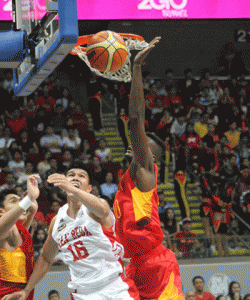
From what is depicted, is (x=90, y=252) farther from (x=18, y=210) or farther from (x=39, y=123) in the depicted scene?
(x=39, y=123)

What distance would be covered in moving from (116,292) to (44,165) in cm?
655

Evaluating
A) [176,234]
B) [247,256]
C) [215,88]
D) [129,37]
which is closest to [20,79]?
[129,37]

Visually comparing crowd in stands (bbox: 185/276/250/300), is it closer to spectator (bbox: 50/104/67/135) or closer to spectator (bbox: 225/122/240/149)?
spectator (bbox: 225/122/240/149)

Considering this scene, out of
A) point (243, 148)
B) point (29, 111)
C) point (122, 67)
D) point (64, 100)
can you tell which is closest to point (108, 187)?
point (29, 111)

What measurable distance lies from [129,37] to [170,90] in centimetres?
789

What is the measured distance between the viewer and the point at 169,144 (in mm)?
12172

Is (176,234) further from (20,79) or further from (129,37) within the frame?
(20,79)

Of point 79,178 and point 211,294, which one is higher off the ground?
point 79,178

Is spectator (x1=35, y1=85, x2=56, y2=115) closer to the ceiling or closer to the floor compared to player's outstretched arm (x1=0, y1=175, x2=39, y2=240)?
closer to the floor

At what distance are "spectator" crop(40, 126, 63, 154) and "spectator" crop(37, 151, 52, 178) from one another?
20.6 inches

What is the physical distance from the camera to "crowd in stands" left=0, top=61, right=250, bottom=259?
9.47 m

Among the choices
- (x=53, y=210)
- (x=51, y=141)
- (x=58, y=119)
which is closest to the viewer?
(x=53, y=210)

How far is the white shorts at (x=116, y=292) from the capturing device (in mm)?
4137

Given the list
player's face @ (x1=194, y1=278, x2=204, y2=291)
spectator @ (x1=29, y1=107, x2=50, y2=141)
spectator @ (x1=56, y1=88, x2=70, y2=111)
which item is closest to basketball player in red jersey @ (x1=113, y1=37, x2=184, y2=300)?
player's face @ (x1=194, y1=278, x2=204, y2=291)
